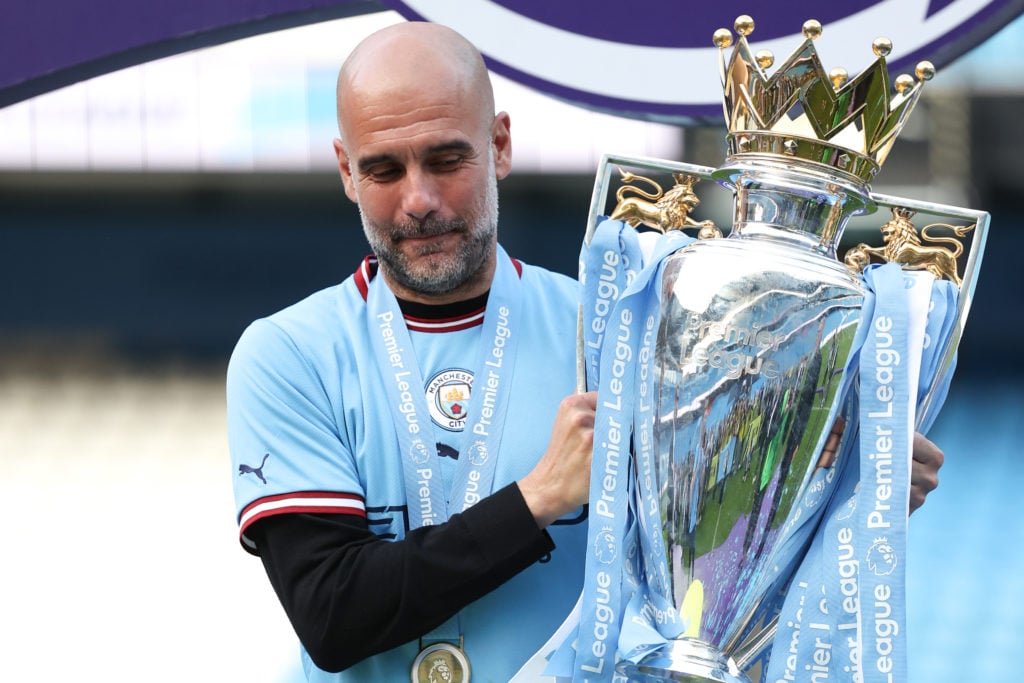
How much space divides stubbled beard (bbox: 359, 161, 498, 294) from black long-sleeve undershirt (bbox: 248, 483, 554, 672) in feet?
0.88

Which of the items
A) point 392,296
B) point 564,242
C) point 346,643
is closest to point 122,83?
point 564,242

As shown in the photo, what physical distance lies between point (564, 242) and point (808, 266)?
2227 millimetres

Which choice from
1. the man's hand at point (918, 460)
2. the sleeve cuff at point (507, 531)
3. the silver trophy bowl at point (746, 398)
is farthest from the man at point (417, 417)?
the man's hand at point (918, 460)

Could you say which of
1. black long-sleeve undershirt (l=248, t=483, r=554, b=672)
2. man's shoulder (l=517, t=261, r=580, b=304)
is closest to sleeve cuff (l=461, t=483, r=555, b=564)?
black long-sleeve undershirt (l=248, t=483, r=554, b=672)

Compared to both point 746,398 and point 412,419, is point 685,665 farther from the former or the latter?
point 412,419

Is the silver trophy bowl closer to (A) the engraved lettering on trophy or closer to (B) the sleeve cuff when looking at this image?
(A) the engraved lettering on trophy

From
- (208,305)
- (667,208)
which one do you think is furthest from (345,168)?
(208,305)

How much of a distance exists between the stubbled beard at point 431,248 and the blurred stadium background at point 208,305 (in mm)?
1236

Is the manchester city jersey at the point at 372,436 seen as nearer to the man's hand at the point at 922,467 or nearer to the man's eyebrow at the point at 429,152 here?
the man's eyebrow at the point at 429,152

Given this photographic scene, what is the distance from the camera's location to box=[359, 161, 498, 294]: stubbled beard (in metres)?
1.47

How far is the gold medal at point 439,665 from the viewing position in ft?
4.72

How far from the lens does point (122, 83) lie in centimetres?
290

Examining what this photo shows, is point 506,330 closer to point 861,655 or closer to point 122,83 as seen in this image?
point 861,655

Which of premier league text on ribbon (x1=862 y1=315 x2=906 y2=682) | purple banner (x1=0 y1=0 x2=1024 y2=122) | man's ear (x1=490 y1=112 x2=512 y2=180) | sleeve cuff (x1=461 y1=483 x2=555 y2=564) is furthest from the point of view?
purple banner (x1=0 y1=0 x2=1024 y2=122)
